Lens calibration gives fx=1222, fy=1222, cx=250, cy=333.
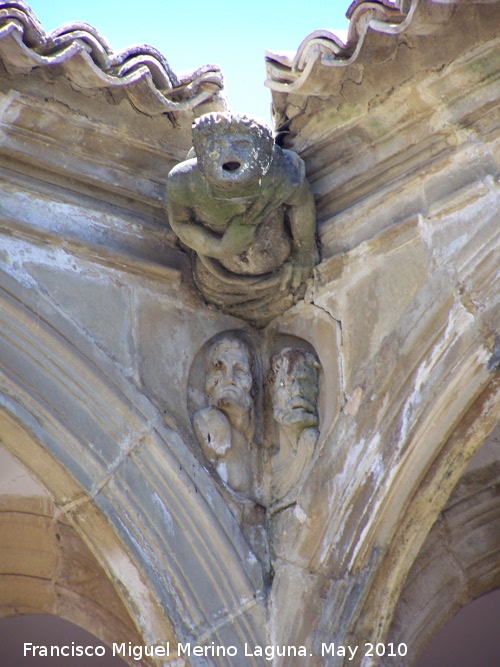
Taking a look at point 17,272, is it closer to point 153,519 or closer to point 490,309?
point 153,519

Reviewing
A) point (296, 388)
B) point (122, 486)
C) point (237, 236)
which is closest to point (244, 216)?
point (237, 236)

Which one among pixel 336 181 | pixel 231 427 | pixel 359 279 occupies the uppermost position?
pixel 336 181

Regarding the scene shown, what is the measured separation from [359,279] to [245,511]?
2.70 ft

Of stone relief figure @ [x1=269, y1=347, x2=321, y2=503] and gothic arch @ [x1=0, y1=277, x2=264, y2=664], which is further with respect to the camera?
stone relief figure @ [x1=269, y1=347, x2=321, y2=503]

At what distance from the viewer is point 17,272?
3.79 m

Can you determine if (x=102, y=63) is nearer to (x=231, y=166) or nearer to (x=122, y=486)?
(x=231, y=166)

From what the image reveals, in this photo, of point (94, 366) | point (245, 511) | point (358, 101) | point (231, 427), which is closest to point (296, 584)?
point (245, 511)

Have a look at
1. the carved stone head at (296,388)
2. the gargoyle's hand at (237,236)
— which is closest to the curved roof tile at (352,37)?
the gargoyle's hand at (237,236)

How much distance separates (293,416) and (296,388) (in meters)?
0.10

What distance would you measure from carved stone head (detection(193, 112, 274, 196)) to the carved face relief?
0.63 metres

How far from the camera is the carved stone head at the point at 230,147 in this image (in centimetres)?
368

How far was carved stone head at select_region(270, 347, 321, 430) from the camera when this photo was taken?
12.9ft

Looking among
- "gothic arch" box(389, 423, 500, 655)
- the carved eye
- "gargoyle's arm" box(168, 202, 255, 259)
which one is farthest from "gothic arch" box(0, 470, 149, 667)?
"gargoyle's arm" box(168, 202, 255, 259)

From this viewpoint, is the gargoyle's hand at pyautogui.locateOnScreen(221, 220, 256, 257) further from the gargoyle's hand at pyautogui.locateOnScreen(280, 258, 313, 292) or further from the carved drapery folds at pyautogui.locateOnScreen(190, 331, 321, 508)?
the carved drapery folds at pyautogui.locateOnScreen(190, 331, 321, 508)
